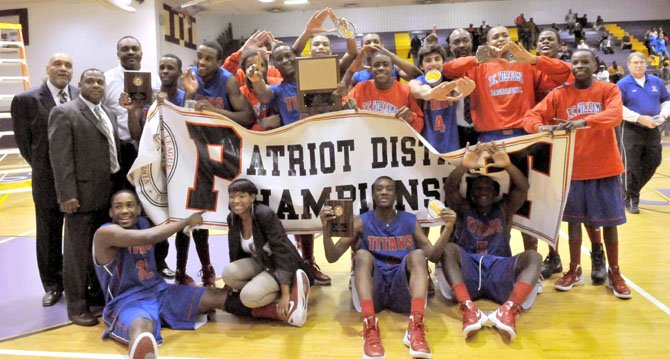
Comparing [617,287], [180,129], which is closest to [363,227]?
[180,129]

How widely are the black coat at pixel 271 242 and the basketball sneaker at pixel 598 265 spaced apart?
7.27 feet

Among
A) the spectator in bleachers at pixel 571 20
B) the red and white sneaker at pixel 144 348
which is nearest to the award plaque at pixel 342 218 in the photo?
the red and white sneaker at pixel 144 348

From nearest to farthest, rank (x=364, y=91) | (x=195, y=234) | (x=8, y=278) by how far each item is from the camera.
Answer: (x=364, y=91) → (x=195, y=234) → (x=8, y=278)

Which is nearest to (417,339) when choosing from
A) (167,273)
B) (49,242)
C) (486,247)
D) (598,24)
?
(486,247)

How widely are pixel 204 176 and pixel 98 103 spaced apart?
2.69 ft

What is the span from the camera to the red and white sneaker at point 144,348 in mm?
2740

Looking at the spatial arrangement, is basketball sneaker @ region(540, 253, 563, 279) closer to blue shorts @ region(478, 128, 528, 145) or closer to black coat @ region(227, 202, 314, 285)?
blue shorts @ region(478, 128, 528, 145)

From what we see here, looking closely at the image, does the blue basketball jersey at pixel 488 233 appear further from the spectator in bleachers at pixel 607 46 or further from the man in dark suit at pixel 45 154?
the spectator in bleachers at pixel 607 46

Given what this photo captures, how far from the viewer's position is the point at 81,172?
3.28m

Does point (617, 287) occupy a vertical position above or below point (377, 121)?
below

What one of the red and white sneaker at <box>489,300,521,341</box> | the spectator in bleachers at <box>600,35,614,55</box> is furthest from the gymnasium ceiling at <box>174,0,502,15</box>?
the red and white sneaker at <box>489,300,521,341</box>

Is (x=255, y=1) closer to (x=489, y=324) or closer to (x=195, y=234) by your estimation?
(x=195, y=234)

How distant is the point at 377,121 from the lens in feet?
11.6

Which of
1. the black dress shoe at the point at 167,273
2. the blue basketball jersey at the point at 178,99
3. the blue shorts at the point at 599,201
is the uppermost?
the blue basketball jersey at the point at 178,99
